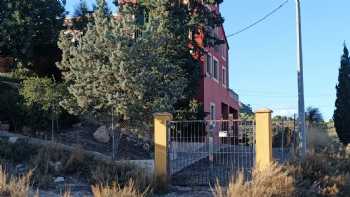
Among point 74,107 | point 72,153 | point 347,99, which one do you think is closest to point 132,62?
point 74,107

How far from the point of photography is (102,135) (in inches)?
949

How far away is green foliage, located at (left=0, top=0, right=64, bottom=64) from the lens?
25172mm

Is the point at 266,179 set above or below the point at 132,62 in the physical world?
below

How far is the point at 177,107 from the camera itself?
2941cm

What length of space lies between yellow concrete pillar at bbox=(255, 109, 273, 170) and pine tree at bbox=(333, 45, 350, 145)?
23.8 meters

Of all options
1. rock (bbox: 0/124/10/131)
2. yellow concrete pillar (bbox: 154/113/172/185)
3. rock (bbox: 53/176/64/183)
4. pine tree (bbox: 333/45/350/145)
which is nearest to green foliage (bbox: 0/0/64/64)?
rock (bbox: 0/124/10/131)

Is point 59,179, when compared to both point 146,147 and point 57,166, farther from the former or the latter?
point 146,147

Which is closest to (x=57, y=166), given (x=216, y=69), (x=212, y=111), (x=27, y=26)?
(x=27, y=26)

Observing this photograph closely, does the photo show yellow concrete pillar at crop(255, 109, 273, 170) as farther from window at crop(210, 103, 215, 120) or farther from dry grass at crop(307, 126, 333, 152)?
window at crop(210, 103, 215, 120)

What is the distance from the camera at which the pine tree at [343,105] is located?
39469 mm

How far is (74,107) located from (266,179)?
910cm

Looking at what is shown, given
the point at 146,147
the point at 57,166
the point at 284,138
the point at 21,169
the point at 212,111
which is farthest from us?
the point at 212,111

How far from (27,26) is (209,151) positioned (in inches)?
421

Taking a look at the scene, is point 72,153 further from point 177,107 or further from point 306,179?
point 177,107
